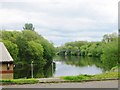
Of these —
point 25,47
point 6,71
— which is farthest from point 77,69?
point 6,71

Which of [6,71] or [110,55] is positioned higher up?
[110,55]

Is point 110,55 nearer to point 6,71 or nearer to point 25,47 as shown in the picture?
point 25,47

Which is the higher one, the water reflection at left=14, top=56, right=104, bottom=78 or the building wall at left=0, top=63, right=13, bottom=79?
the building wall at left=0, top=63, right=13, bottom=79

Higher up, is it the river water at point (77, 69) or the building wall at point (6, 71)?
the building wall at point (6, 71)

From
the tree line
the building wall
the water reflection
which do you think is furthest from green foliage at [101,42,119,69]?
the building wall

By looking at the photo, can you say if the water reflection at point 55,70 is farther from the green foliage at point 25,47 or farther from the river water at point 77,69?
the green foliage at point 25,47

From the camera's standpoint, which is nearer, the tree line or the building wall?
the building wall

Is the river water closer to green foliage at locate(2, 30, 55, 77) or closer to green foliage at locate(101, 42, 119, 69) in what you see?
green foliage at locate(101, 42, 119, 69)

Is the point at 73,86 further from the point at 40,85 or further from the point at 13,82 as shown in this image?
the point at 13,82

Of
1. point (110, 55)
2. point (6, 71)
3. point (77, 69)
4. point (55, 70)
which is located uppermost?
point (110, 55)

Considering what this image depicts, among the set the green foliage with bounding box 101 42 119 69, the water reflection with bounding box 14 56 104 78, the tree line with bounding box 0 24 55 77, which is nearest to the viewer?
the water reflection with bounding box 14 56 104 78

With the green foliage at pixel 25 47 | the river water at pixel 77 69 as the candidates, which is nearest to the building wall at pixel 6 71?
the river water at pixel 77 69

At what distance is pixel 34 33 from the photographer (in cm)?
8362

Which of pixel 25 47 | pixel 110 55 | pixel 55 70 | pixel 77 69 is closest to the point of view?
pixel 110 55
